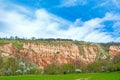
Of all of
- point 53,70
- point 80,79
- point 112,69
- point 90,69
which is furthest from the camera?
point 90,69

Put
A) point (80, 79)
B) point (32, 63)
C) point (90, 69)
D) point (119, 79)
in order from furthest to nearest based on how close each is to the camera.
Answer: point (32, 63) → point (90, 69) → point (80, 79) → point (119, 79)

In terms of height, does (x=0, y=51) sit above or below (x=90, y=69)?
above

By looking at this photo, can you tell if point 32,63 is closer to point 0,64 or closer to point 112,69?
point 0,64

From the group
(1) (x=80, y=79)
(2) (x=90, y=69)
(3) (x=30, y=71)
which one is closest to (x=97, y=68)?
(2) (x=90, y=69)

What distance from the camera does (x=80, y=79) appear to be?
49344 millimetres

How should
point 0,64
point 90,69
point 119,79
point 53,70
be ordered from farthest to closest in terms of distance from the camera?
point 0,64 → point 90,69 → point 53,70 → point 119,79

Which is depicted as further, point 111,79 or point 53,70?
point 53,70

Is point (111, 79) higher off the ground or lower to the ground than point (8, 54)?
lower

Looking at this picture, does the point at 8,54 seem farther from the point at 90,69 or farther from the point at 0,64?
the point at 90,69

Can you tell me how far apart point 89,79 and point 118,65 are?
3278 centimetres

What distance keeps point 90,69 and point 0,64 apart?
4110cm

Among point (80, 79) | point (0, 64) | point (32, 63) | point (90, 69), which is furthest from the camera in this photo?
point (32, 63)

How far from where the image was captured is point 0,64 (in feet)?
407

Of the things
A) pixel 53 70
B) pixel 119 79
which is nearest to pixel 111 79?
pixel 119 79
